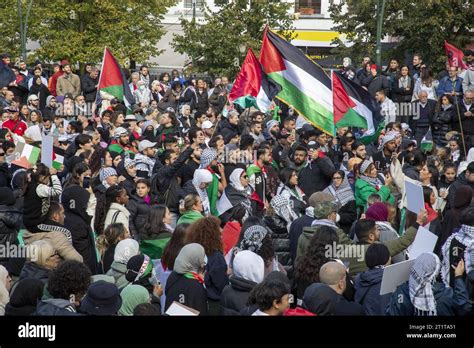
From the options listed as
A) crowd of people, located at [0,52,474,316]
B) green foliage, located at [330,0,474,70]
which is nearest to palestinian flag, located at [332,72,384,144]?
crowd of people, located at [0,52,474,316]

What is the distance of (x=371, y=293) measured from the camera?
873cm

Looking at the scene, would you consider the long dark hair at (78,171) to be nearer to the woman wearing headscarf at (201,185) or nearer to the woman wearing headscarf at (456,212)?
the woman wearing headscarf at (201,185)

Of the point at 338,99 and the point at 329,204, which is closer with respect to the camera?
the point at 329,204

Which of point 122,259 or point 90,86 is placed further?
point 90,86

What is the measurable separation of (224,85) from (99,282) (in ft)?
63.4

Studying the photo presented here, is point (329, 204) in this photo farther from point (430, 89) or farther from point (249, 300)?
point (430, 89)

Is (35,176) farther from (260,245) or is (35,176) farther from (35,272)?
(260,245)

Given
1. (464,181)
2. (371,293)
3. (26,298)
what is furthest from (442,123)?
(26,298)

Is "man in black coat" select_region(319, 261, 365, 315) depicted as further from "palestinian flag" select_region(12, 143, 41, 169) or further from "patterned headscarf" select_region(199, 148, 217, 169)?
Result: "palestinian flag" select_region(12, 143, 41, 169)

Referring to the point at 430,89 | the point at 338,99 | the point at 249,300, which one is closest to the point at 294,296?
the point at 249,300

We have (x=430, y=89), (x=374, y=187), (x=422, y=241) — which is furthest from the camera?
(x=430, y=89)

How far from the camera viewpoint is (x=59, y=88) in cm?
2669

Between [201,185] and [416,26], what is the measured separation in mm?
25746

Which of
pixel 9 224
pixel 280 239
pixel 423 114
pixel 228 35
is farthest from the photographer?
pixel 228 35
